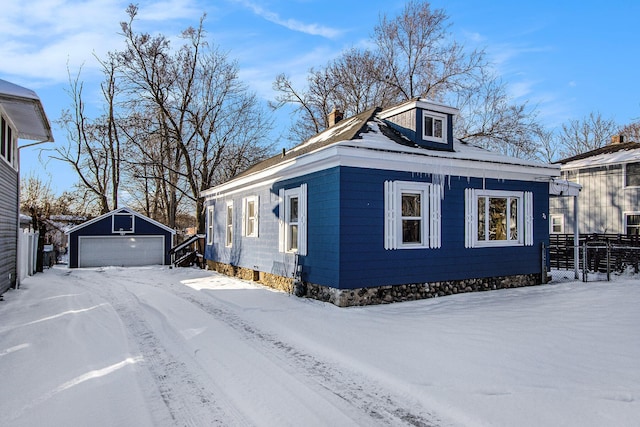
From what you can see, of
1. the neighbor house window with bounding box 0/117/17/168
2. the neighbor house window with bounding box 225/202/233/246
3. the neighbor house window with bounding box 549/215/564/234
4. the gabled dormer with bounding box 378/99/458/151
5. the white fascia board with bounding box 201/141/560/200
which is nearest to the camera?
the white fascia board with bounding box 201/141/560/200

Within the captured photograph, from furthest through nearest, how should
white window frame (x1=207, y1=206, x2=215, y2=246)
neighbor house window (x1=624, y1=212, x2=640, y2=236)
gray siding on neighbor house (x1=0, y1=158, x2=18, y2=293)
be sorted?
neighbor house window (x1=624, y1=212, x2=640, y2=236)
white window frame (x1=207, y1=206, x2=215, y2=246)
gray siding on neighbor house (x1=0, y1=158, x2=18, y2=293)

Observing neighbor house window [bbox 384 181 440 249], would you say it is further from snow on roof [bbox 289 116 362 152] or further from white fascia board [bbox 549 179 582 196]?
white fascia board [bbox 549 179 582 196]

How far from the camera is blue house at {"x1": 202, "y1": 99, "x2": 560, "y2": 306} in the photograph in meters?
7.84

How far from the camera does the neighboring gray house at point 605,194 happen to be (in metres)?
16.8

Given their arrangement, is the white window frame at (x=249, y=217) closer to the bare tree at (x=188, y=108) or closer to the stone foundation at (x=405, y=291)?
the stone foundation at (x=405, y=291)

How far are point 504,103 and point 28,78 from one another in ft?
81.4

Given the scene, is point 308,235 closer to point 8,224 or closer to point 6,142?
point 6,142

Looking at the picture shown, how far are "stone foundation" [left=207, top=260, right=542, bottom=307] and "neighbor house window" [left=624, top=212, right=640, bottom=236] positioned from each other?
9.63 meters

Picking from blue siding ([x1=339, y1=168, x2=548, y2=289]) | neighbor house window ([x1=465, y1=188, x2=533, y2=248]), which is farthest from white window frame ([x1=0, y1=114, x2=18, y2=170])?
neighbor house window ([x1=465, y1=188, x2=533, y2=248])

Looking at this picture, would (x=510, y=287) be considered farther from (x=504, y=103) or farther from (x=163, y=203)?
(x=163, y=203)

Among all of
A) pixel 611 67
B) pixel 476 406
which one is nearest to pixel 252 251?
pixel 476 406

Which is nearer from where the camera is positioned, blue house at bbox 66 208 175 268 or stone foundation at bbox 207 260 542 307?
stone foundation at bbox 207 260 542 307

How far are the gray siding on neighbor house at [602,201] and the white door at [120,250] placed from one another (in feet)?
64.3

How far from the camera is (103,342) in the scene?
535cm
